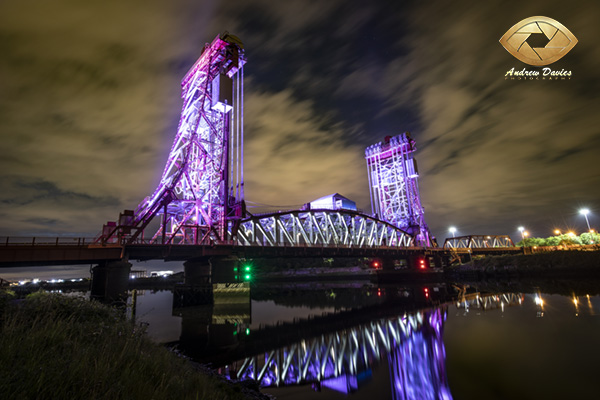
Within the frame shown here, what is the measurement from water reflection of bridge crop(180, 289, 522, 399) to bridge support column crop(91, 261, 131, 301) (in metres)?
15.6

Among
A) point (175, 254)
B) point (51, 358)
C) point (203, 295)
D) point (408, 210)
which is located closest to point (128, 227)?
point (175, 254)

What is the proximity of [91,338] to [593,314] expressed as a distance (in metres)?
34.7

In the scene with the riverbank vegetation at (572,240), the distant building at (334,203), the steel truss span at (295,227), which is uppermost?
the distant building at (334,203)

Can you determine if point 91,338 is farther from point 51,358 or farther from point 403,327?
point 403,327

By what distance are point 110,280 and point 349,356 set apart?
25196 mm

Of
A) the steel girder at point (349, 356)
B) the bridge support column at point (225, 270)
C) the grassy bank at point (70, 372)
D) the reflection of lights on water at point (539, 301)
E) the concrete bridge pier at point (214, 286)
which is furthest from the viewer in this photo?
the bridge support column at point (225, 270)

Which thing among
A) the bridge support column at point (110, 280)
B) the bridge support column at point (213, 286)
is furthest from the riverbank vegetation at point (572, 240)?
the bridge support column at point (110, 280)

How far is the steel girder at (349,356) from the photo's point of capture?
14.6m

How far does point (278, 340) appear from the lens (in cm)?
2202

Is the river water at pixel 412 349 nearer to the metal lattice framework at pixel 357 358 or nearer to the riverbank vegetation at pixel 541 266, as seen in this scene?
the metal lattice framework at pixel 357 358

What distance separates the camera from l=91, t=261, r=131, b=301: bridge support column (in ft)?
92.7

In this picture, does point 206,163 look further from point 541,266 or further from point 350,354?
point 541,266

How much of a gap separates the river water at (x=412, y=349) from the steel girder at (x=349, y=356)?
0.06m

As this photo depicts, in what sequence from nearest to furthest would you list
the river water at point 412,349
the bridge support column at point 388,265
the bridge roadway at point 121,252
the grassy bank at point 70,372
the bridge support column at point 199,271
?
the grassy bank at point 70,372
the river water at point 412,349
the bridge roadway at point 121,252
the bridge support column at point 199,271
the bridge support column at point 388,265
